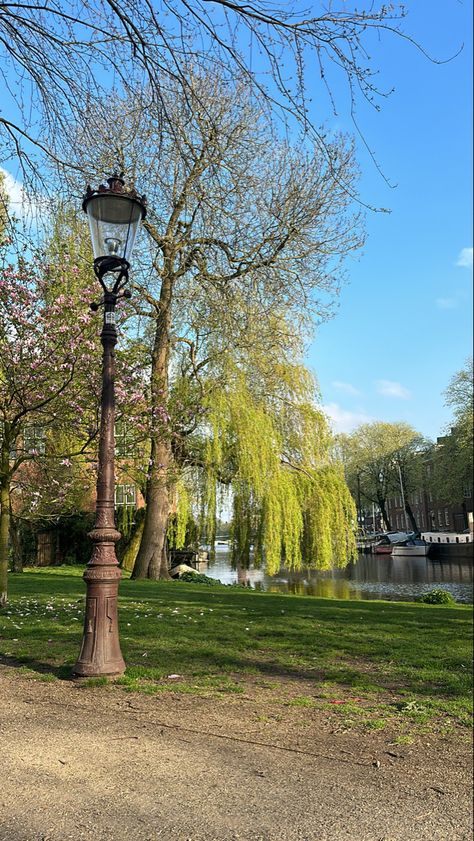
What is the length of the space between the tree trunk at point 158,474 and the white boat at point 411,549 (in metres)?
36.1

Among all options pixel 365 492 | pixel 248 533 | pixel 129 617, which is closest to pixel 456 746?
pixel 129 617

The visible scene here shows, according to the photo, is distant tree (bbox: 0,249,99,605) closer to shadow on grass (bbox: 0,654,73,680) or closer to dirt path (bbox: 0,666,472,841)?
shadow on grass (bbox: 0,654,73,680)

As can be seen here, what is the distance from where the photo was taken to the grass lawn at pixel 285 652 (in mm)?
5158

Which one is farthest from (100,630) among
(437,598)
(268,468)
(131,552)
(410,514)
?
(410,514)

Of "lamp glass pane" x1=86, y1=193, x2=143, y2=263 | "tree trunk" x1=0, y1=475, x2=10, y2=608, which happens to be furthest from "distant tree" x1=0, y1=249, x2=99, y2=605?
"lamp glass pane" x1=86, y1=193, x2=143, y2=263

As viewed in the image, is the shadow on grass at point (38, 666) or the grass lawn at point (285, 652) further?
the shadow on grass at point (38, 666)

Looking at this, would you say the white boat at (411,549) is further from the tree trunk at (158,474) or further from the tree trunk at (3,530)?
the tree trunk at (3,530)

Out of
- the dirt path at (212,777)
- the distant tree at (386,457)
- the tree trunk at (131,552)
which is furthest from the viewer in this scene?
the distant tree at (386,457)

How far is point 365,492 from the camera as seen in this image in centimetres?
6594

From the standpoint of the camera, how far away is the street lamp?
5469mm

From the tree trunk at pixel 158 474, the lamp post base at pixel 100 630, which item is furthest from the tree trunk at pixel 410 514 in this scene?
the lamp post base at pixel 100 630

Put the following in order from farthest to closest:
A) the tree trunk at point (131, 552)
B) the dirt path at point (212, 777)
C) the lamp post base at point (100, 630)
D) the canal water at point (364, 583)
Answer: the tree trunk at point (131, 552) → the canal water at point (364, 583) → the lamp post base at point (100, 630) → the dirt path at point (212, 777)

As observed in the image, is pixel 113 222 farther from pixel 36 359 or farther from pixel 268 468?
pixel 268 468

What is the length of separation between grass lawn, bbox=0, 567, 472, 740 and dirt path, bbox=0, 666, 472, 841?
0.53m
